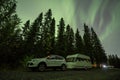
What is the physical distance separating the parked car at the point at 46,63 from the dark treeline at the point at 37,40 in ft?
32.4

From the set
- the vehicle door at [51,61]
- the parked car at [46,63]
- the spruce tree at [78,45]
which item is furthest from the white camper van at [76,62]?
the spruce tree at [78,45]

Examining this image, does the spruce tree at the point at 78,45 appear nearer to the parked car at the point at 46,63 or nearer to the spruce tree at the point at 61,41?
the spruce tree at the point at 61,41

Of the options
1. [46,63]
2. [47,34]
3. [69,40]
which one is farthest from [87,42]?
[46,63]

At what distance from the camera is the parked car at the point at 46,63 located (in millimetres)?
16630

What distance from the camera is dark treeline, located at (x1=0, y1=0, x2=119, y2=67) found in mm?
25769

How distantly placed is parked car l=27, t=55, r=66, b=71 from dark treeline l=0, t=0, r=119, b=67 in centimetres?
987

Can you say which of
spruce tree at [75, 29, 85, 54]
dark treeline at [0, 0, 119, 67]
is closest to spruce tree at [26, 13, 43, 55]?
dark treeline at [0, 0, 119, 67]

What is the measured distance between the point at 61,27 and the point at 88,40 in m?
14.4

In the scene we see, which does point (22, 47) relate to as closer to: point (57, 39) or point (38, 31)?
point (38, 31)

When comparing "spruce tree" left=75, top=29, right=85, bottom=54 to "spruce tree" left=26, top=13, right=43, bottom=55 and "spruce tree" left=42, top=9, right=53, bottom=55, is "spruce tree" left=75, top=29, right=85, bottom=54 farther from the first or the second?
"spruce tree" left=26, top=13, right=43, bottom=55

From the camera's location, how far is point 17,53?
38219mm

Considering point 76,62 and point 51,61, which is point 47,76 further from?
point 76,62

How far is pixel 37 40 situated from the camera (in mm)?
43906

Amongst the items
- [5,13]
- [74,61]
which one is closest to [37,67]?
[74,61]
